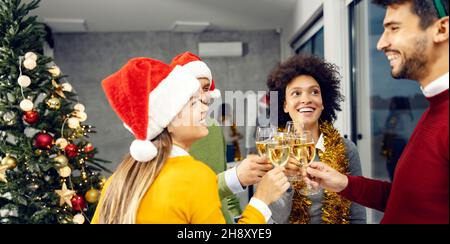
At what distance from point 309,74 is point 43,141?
4.97ft

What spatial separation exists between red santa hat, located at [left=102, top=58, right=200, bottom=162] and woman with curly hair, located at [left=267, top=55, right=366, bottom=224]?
35cm

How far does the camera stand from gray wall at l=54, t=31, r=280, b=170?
499cm

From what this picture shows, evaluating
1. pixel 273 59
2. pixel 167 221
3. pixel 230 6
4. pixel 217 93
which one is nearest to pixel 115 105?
pixel 167 221

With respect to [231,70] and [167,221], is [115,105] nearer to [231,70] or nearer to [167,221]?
[167,221]

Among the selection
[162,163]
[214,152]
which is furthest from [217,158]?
[162,163]

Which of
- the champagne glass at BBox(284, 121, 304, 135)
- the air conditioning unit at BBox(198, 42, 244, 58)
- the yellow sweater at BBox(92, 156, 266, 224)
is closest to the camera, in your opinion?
the yellow sweater at BBox(92, 156, 266, 224)

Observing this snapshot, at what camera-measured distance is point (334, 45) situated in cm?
248

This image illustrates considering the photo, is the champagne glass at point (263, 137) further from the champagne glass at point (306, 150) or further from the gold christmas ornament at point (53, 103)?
the gold christmas ornament at point (53, 103)

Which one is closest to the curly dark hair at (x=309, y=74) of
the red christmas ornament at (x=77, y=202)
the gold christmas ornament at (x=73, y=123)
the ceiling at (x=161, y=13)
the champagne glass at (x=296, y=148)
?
the champagne glass at (x=296, y=148)

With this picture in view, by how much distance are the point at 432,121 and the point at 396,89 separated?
2.32 metres

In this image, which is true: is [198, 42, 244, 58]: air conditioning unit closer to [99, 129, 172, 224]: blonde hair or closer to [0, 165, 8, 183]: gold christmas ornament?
[0, 165, 8, 183]: gold christmas ornament

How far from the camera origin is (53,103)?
2193 millimetres

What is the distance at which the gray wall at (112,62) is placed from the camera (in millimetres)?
4988

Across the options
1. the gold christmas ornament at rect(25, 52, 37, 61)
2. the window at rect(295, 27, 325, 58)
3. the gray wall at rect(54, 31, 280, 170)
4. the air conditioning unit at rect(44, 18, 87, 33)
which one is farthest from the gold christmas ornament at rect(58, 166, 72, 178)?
the gray wall at rect(54, 31, 280, 170)
